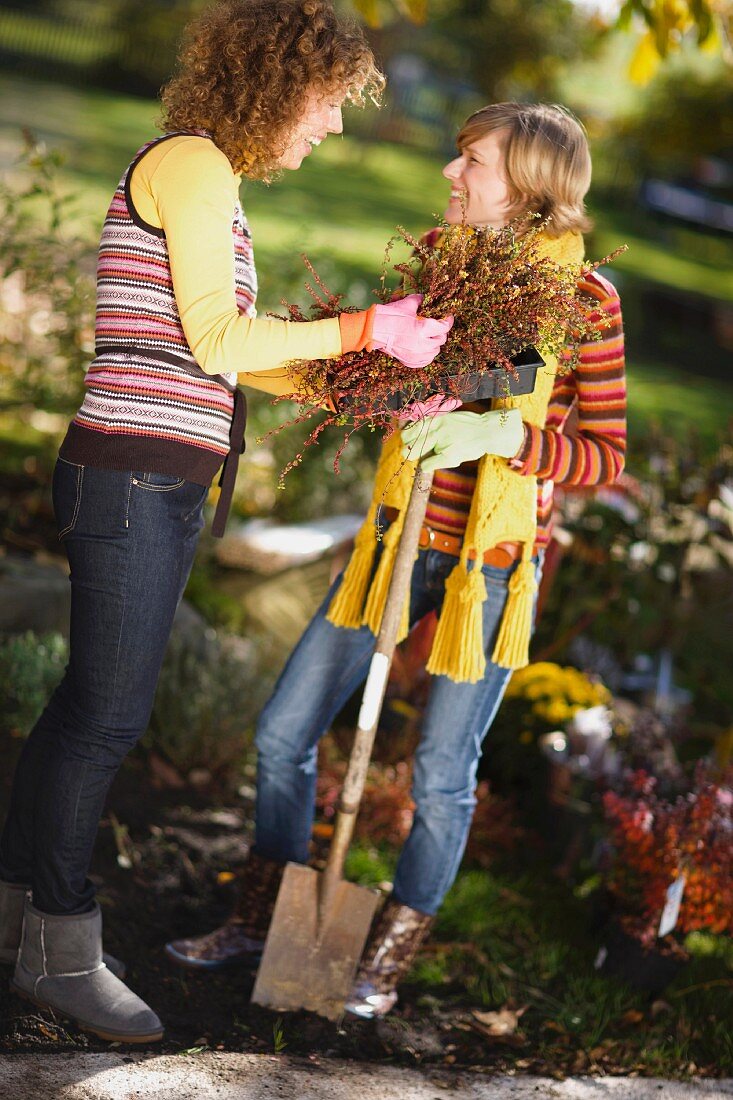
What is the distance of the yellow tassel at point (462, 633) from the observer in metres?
2.54

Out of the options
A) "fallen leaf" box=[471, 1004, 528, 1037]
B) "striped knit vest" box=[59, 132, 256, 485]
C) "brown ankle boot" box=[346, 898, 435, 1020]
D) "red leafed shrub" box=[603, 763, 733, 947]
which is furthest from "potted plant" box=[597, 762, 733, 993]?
"striped knit vest" box=[59, 132, 256, 485]

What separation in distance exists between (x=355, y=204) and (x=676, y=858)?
44.6ft

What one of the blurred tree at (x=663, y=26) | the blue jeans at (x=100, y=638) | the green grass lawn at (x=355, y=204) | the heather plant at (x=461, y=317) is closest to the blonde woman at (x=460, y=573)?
the heather plant at (x=461, y=317)

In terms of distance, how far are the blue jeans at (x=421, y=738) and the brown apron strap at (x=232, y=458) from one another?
40cm

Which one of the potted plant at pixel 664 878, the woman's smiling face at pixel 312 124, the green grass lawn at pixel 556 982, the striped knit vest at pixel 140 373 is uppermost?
the woman's smiling face at pixel 312 124

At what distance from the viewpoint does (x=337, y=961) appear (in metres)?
2.69

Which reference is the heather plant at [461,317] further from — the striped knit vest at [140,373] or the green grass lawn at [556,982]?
the green grass lawn at [556,982]

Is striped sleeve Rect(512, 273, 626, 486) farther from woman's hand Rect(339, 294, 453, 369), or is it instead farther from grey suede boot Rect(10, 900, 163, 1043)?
grey suede boot Rect(10, 900, 163, 1043)

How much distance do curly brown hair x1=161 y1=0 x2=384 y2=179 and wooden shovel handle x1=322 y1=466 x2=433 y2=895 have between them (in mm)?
732

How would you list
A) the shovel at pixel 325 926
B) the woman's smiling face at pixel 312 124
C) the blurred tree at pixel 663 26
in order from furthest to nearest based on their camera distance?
the blurred tree at pixel 663 26 < the shovel at pixel 325 926 < the woman's smiling face at pixel 312 124

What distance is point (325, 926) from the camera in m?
2.68

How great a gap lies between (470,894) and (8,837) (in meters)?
1.45

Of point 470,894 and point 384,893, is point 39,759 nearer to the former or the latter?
point 384,893

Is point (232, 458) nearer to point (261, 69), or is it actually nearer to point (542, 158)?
point (261, 69)
